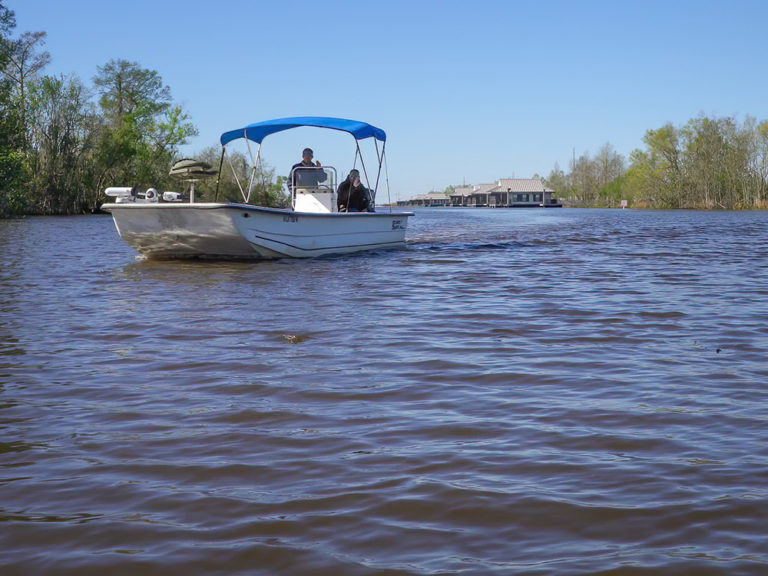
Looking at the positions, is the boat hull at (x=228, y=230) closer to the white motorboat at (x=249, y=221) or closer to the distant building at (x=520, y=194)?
the white motorboat at (x=249, y=221)

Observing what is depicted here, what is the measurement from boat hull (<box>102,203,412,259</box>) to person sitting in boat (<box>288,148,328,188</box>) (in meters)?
1.31

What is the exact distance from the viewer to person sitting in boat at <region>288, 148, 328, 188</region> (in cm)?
1677

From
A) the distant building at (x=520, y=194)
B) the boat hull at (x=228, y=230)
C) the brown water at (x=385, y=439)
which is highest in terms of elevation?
the distant building at (x=520, y=194)

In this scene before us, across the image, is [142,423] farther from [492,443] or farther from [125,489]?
[492,443]

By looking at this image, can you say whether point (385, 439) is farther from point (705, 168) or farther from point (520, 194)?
point (520, 194)

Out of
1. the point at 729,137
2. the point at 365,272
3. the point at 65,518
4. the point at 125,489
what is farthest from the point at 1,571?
the point at 729,137

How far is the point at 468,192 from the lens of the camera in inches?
7692

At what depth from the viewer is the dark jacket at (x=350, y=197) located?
17.4 m

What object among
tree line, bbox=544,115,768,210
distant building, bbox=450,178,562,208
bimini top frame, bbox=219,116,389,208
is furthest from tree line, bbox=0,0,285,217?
distant building, bbox=450,178,562,208

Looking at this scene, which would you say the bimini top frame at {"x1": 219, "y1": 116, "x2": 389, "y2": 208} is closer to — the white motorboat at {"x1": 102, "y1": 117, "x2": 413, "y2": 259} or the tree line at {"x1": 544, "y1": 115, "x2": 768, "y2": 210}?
the white motorboat at {"x1": 102, "y1": 117, "x2": 413, "y2": 259}

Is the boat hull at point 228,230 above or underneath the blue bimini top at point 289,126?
underneath

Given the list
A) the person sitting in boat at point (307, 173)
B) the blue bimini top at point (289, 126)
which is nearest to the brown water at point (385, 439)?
the person sitting in boat at point (307, 173)

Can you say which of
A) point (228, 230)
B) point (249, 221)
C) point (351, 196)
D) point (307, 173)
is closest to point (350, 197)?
point (351, 196)

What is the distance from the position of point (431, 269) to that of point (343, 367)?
8427 mm
